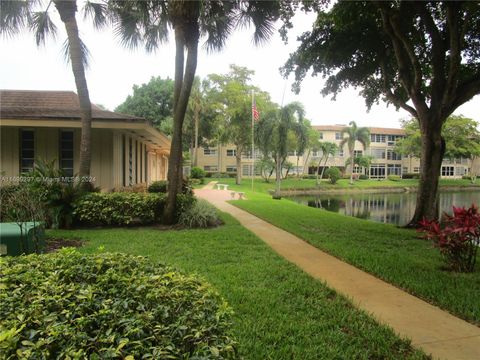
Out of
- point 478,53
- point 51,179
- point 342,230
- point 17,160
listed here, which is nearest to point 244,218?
point 342,230

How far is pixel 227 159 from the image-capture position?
5734 centimetres

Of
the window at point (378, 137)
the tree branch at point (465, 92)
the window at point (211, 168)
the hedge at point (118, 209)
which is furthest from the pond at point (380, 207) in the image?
the window at point (378, 137)

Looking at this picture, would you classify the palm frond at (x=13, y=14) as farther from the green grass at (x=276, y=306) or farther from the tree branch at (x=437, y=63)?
the tree branch at (x=437, y=63)

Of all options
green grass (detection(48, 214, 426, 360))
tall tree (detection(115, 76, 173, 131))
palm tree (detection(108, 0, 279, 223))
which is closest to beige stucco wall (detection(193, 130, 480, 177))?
tall tree (detection(115, 76, 173, 131))

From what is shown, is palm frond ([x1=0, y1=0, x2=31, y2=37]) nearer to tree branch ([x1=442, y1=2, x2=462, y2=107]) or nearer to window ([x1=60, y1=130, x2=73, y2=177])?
window ([x1=60, y1=130, x2=73, y2=177])

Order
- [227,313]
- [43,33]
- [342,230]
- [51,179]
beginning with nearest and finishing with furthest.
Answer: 1. [227,313]
2. [51,179]
3. [342,230]
4. [43,33]

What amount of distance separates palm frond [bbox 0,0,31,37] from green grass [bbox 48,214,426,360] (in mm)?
7681

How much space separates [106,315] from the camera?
1.94m

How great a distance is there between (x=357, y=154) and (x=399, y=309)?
60.1m

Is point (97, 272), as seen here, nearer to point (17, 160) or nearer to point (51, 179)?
point (51, 179)

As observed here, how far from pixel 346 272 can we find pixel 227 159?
51.6m

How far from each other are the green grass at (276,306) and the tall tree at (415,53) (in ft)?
23.8

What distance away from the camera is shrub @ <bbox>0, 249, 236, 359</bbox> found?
1.65 m

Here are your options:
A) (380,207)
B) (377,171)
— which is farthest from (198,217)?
(377,171)
